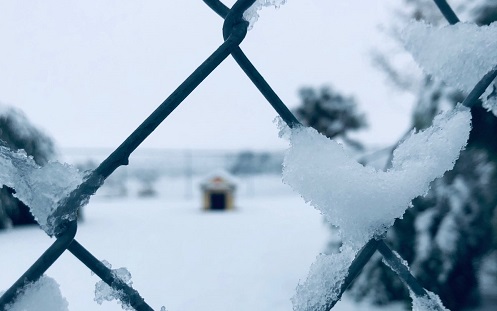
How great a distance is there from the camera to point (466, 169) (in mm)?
1391

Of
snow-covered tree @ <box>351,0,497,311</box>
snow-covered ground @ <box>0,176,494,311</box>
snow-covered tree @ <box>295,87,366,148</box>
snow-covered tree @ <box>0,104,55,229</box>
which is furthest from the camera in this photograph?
snow-covered tree @ <box>295,87,366,148</box>

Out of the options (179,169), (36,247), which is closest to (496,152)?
(36,247)

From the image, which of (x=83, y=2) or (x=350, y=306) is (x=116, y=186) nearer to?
(x=350, y=306)

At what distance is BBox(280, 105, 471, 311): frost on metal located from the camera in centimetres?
34

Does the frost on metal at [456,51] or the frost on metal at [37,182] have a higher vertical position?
the frost on metal at [456,51]

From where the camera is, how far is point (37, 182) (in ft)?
0.97

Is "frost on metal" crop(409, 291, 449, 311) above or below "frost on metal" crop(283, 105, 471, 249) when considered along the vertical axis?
below

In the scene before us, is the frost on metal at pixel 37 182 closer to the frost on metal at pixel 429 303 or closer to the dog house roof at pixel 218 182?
the frost on metal at pixel 429 303

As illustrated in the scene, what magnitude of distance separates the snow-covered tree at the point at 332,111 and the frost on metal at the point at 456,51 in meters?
3.76

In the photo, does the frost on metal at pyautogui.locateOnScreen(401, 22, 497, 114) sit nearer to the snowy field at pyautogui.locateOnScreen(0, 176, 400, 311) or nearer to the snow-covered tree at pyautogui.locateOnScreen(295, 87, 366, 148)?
the snowy field at pyautogui.locateOnScreen(0, 176, 400, 311)

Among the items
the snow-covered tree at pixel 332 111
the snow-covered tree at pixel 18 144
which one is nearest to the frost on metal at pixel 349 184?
the snow-covered tree at pixel 18 144

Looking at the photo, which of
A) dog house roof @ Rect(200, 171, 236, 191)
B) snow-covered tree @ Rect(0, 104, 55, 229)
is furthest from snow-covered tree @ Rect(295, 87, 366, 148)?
snow-covered tree @ Rect(0, 104, 55, 229)

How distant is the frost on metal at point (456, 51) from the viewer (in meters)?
0.42

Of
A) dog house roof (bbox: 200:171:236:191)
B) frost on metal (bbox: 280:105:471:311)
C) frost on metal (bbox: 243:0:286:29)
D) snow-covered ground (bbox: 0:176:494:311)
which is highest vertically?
dog house roof (bbox: 200:171:236:191)
